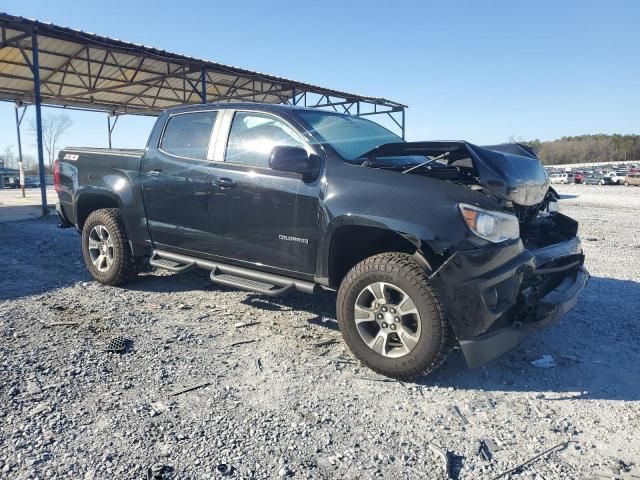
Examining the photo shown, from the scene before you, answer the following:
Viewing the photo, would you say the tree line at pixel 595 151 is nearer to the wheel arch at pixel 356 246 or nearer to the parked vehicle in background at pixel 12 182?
the parked vehicle in background at pixel 12 182

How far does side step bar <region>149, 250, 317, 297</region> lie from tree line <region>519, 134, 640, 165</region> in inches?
2929

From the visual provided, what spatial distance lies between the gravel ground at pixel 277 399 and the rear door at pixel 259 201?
27.0 inches

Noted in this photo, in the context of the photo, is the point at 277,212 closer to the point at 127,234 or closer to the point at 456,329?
the point at 456,329

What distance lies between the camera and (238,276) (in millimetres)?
4051

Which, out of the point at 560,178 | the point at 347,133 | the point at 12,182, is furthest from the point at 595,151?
the point at 347,133

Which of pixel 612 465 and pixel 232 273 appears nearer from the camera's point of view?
pixel 612 465

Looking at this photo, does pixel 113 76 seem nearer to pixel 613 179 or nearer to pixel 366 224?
pixel 366 224

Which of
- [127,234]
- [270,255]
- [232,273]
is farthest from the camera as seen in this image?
[127,234]

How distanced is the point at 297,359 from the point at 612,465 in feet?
6.49

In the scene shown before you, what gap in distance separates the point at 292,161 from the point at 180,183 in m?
1.44

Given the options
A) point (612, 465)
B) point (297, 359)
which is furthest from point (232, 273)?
point (612, 465)

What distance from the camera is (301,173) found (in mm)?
3582

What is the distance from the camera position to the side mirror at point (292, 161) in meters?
3.42

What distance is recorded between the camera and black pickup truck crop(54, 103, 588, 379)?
117 inches
